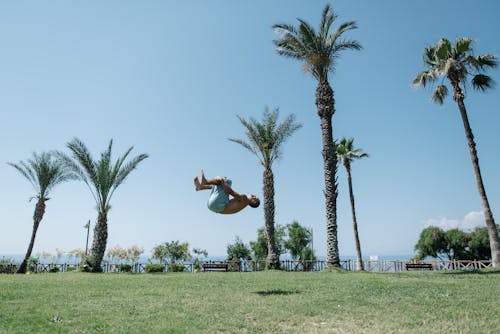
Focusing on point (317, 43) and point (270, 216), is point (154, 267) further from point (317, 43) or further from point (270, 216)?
point (317, 43)

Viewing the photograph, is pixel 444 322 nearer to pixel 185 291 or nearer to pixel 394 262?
pixel 185 291

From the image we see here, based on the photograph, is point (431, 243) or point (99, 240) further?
point (431, 243)

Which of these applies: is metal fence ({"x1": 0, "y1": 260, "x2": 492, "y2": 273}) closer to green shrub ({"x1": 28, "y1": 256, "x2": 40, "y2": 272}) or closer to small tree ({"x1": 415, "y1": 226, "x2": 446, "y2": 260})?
green shrub ({"x1": 28, "y1": 256, "x2": 40, "y2": 272})

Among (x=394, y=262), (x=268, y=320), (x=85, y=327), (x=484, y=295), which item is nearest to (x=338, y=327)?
(x=268, y=320)

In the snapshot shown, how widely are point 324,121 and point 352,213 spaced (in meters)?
13.3

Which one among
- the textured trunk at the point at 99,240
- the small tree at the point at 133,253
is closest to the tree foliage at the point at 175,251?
the small tree at the point at 133,253

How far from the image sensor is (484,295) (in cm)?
938

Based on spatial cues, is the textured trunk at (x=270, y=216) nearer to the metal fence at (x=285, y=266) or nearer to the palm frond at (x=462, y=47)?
the metal fence at (x=285, y=266)

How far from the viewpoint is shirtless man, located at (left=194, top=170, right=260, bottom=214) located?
8.95m

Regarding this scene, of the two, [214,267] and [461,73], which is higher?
[461,73]

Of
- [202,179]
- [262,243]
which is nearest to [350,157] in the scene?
[262,243]

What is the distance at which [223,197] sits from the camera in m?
8.97

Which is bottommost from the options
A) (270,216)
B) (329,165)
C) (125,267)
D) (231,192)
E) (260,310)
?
(260,310)

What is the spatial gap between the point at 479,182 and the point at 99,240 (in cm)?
2311
